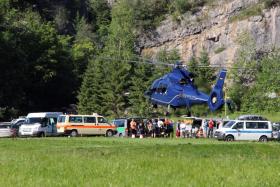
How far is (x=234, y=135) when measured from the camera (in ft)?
146

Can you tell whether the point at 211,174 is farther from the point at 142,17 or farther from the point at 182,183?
the point at 142,17

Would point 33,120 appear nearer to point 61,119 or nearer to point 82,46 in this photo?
point 61,119

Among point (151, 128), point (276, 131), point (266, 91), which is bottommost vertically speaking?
point (276, 131)

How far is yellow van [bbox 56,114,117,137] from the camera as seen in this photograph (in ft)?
156

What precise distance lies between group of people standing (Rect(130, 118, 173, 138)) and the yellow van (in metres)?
2.35

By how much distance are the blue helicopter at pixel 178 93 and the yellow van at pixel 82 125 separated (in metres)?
5.16

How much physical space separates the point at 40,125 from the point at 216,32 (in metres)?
58.3

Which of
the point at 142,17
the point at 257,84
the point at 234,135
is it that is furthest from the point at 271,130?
the point at 142,17

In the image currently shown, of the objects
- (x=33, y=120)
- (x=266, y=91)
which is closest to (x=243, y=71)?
(x=266, y=91)

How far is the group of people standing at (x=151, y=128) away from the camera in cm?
4781

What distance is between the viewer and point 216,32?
102 metres

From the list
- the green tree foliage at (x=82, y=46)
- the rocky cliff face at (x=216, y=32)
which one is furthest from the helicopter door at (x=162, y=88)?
the green tree foliage at (x=82, y=46)

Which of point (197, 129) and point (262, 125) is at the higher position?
point (262, 125)

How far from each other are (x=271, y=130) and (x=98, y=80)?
46.9 metres
